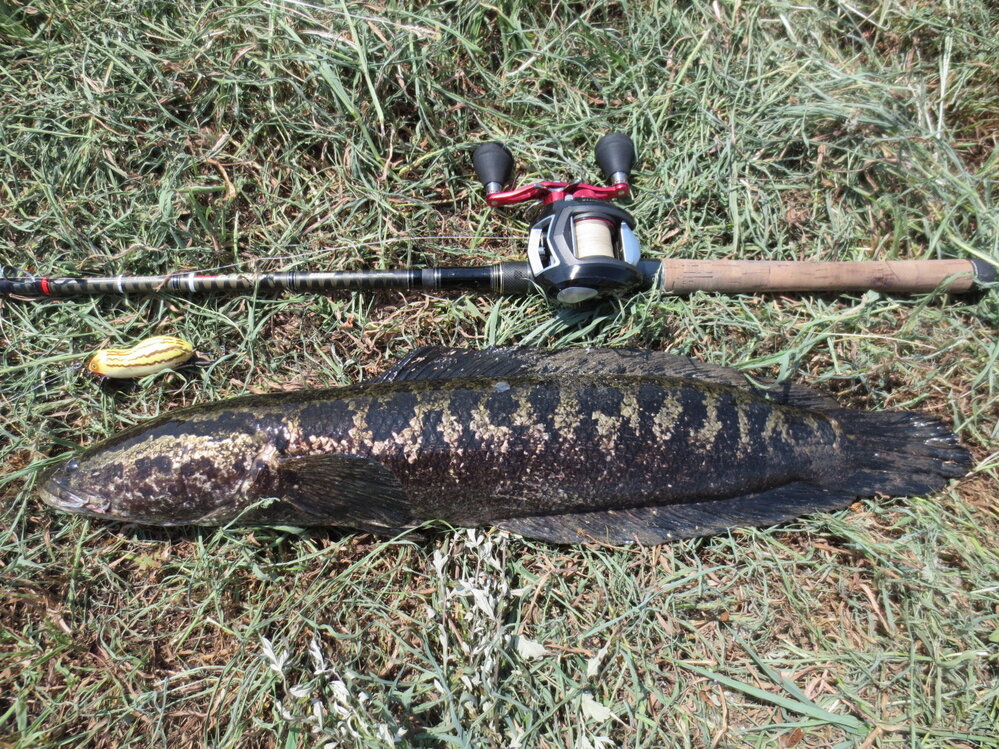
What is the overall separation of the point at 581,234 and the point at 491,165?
0.77 m

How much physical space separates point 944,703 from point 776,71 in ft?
11.7

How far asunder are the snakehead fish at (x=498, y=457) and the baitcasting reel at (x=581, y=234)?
0.41 m

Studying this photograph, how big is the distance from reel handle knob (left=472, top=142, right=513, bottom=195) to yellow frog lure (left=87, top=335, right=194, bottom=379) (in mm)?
1947

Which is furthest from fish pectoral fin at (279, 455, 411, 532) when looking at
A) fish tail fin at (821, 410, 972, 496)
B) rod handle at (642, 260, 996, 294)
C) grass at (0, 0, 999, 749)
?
fish tail fin at (821, 410, 972, 496)

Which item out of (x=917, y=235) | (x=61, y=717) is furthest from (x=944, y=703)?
(x=61, y=717)

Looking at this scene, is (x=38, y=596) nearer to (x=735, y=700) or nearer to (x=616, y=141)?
(x=735, y=700)

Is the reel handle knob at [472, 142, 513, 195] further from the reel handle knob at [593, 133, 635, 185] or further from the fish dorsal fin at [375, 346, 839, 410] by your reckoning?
the fish dorsal fin at [375, 346, 839, 410]

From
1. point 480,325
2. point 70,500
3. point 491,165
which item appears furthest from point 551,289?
point 70,500

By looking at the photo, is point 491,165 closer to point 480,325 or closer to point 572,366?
point 480,325

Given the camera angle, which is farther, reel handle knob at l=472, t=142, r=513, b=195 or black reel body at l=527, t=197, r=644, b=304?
reel handle knob at l=472, t=142, r=513, b=195

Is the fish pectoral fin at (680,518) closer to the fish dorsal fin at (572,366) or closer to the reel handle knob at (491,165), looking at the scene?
the fish dorsal fin at (572,366)

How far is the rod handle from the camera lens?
317 cm

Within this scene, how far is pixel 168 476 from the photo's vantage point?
2686 millimetres

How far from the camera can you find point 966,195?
3.28 metres
